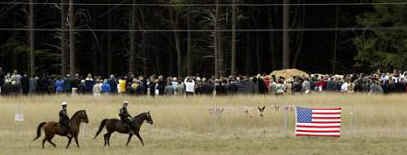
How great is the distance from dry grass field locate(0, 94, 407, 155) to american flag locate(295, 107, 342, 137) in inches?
14.2

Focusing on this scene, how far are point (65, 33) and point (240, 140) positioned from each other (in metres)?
42.1

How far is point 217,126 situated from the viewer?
1486 inches

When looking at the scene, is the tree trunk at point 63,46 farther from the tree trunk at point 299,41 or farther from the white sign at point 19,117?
the white sign at point 19,117

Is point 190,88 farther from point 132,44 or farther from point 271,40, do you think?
point 271,40

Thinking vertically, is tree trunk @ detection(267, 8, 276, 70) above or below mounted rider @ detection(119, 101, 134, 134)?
above

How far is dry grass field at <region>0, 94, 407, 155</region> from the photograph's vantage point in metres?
28.0

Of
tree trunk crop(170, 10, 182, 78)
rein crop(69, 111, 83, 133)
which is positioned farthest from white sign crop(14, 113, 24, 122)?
tree trunk crop(170, 10, 182, 78)

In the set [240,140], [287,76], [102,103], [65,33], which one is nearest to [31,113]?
[102,103]

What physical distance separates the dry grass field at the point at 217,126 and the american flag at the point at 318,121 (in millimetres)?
360

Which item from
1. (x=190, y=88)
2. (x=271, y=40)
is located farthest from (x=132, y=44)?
(x=190, y=88)

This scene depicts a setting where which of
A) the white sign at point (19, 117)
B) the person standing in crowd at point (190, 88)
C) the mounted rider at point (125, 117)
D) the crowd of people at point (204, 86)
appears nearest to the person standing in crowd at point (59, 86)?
the crowd of people at point (204, 86)

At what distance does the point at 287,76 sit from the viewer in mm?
63875

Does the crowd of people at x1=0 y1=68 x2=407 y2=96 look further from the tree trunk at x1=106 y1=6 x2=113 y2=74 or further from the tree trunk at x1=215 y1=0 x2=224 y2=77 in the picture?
the tree trunk at x1=106 y1=6 x2=113 y2=74

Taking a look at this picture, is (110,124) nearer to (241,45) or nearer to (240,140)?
(240,140)
